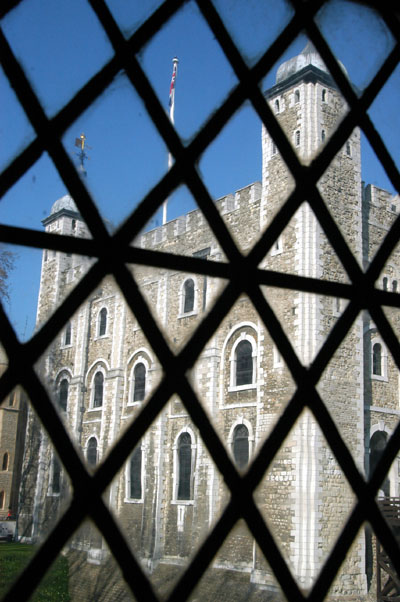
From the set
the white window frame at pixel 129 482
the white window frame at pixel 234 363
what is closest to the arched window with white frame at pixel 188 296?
the white window frame at pixel 234 363

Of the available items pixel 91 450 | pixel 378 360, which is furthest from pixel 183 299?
pixel 91 450

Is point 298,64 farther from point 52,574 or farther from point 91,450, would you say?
point 91,450

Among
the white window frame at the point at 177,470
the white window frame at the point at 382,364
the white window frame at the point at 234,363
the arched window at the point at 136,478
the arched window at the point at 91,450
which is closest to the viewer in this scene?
the white window frame at the point at 382,364

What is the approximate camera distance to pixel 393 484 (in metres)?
12.3

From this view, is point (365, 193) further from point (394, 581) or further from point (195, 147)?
point (195, 147)

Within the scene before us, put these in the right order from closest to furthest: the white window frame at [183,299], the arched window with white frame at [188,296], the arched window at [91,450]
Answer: the white window frame at [183,299]
the arched window with white frame at [188,296]
the arched window at [91,450]

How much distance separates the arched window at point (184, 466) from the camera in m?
15.0

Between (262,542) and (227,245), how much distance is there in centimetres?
57

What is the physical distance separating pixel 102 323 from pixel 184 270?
62.1 feet

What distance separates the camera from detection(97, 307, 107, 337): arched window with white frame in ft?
64.7

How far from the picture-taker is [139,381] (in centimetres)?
1805

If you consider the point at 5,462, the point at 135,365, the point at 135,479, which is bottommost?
the point at 135,479

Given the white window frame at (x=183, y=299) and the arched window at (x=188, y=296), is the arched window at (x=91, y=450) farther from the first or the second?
the arched window at (x=188, y=296)

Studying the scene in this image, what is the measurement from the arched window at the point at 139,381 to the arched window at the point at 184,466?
8.77 ft
